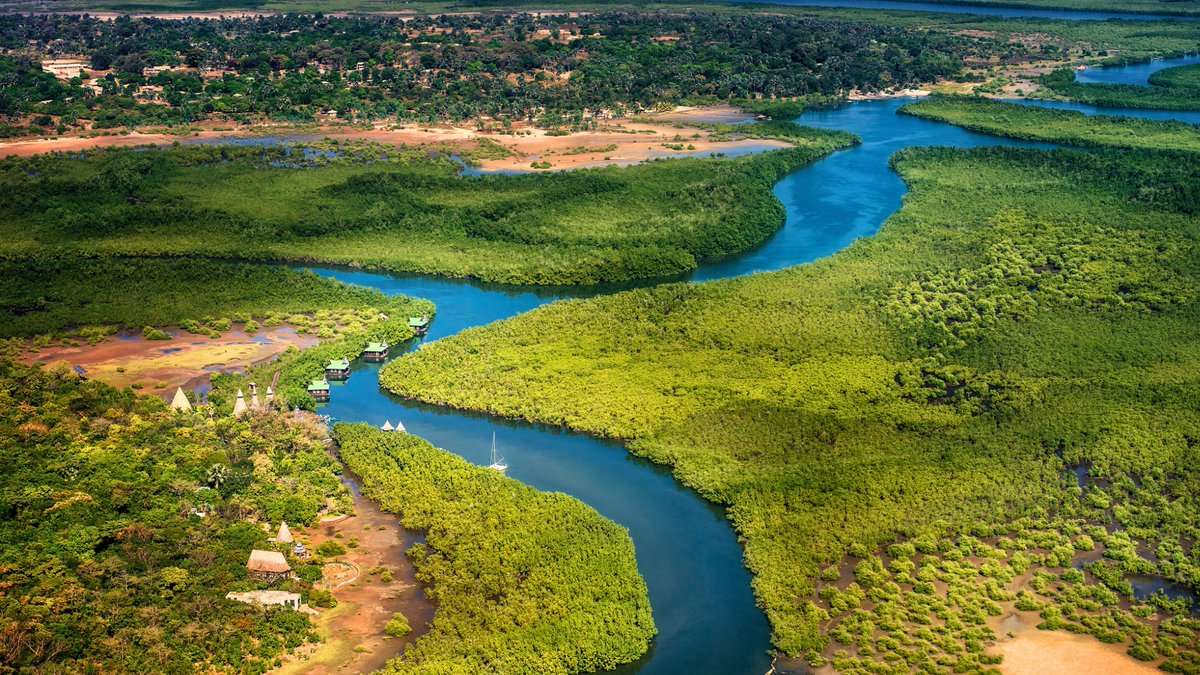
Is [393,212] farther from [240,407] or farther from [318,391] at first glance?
[240,407]

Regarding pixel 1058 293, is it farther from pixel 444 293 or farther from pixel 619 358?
pixel 444 293

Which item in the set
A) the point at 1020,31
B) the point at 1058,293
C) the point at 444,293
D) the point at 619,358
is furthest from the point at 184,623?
the point at 1020,31

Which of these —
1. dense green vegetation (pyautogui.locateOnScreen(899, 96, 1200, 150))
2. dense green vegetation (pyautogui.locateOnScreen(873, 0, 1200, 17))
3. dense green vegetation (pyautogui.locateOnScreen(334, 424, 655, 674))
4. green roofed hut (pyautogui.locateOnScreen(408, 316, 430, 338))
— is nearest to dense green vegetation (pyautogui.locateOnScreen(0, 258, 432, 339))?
green roofed hut (pyautogui.locateOnScreen(408, 316, 430, 338))

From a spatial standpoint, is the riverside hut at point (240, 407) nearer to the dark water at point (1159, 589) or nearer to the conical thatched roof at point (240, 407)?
the conical thatched roof at point (240, 407)

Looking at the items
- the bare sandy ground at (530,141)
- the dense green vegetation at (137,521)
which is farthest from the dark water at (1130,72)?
the dense green vegetation at (137,521)

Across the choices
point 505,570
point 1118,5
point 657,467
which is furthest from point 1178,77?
point 505,570
